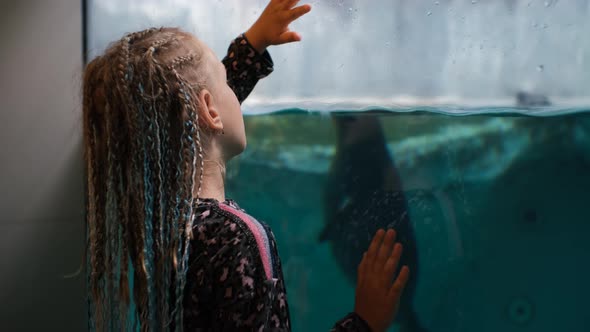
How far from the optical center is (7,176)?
61.8 inches

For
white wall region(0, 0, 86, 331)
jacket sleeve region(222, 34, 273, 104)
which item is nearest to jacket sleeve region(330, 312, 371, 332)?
jacket sleeve region(222, 34, 273, 104)

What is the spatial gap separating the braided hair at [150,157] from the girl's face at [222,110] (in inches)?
0.8

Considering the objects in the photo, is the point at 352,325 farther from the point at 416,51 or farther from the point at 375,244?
the point at 416,51

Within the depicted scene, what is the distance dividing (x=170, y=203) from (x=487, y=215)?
0.52 metres

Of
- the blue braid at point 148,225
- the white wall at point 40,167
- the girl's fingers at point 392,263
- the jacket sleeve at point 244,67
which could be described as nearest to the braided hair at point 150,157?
the blue braid at point 148,225

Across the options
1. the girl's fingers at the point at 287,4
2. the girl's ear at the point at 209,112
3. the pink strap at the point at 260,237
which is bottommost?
the pink strap at the point at 260,237

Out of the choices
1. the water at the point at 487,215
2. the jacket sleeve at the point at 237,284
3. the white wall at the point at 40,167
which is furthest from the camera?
the white wall at the point at 40,167

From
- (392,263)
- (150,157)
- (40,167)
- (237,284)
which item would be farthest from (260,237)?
(40,167)

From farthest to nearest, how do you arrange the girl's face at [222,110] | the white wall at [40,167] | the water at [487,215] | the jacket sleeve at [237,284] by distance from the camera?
1. the white wall at [40,167]
2. the water at [487,215]
3. the girl's face at [222,110]
4. the jacket sleeve at [237,284]

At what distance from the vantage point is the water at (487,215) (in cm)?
89

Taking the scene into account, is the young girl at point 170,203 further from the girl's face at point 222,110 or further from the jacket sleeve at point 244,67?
the jacket sleeve at point 244,67

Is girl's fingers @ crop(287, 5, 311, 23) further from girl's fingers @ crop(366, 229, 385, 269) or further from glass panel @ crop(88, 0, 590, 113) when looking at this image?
girl's fingers @ crop(366, 229, 385, 269)

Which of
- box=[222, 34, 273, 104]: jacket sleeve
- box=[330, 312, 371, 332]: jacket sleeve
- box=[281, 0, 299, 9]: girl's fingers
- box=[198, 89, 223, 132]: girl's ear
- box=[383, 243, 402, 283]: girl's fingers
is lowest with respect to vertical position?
box=[330, 312, 371, 332]: jacket sleeve

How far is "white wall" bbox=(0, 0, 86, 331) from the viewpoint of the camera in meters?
1.55
